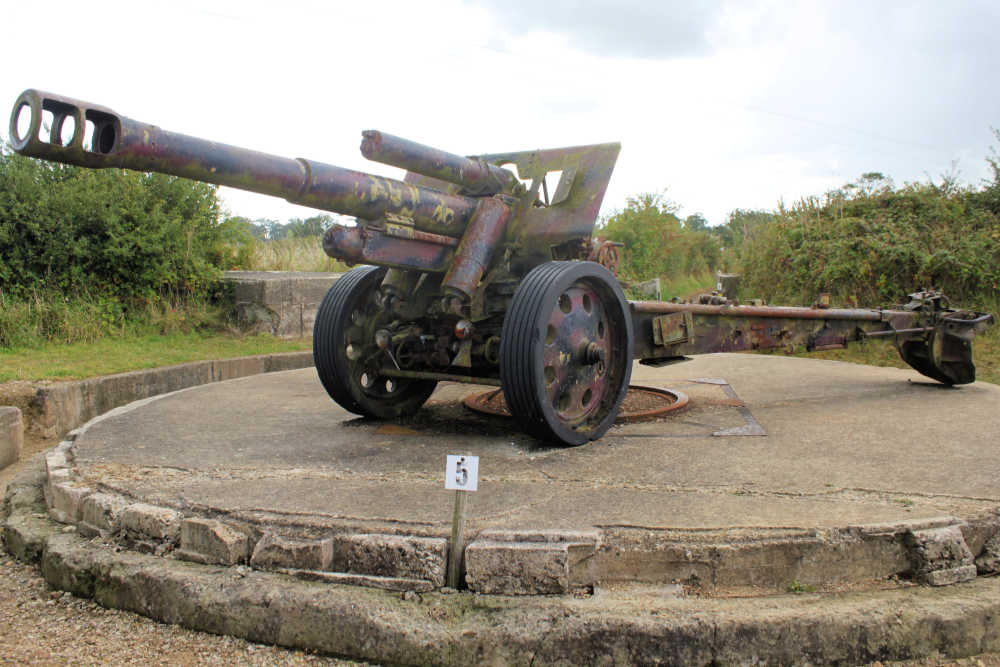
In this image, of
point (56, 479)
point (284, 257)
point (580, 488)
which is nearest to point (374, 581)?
point (580, 488)

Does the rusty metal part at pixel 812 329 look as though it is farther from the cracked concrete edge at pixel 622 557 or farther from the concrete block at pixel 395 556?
the concrete block at pixel 395 556

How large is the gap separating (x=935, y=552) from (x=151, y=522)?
2604 mm

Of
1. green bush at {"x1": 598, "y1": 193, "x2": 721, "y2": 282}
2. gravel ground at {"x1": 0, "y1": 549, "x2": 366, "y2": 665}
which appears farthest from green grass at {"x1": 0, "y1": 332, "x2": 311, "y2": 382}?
green bush at {"x1": 598, "y1": 193, "x2": 721, "y2": 282}

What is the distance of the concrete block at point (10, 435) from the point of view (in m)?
4.43

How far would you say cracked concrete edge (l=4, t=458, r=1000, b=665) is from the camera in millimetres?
2262

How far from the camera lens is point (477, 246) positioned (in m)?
4.19

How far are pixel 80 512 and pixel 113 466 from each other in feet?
1.31

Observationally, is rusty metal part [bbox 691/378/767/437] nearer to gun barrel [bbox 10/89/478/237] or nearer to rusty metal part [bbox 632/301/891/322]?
rusty metal part [bbox 632/301/891/322]

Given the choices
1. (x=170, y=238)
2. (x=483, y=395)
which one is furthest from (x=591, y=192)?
(x=170, y=238)

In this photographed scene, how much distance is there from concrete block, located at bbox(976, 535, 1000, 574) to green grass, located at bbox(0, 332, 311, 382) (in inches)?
211

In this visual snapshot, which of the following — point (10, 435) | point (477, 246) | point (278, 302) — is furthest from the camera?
point (278, 302)

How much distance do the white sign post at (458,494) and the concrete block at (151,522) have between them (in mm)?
1001

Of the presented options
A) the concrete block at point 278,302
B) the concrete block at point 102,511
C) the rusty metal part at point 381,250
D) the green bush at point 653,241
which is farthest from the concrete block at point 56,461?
the green bush at point 653,241

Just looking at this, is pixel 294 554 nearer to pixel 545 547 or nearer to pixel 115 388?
pixel 545 547
